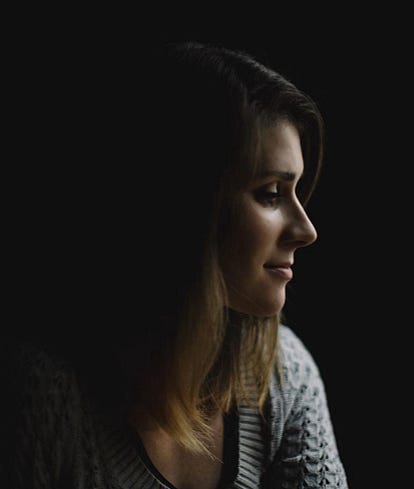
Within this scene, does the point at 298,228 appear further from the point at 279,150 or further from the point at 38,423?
the point at 38,423

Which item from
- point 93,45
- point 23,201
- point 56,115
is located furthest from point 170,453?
point 93,45

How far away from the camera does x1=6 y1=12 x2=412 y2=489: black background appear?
1163mm

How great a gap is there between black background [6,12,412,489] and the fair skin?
12.1 inches

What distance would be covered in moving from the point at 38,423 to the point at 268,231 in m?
0.47

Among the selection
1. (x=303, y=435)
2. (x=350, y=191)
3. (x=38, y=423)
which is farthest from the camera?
(x=350, y=191)

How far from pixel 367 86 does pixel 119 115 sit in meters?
0.55

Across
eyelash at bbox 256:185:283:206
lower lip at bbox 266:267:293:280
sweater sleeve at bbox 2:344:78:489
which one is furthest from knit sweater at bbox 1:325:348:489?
eyelash at bbox 256:185:283:206

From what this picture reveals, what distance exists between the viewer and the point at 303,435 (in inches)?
44.0

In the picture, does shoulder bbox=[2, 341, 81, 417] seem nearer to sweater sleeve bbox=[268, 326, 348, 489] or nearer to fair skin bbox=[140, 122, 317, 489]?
fair skin bbox=[140, 122, 317, 489]

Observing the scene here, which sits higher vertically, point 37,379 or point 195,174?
point 195,174

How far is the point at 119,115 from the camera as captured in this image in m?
0.98

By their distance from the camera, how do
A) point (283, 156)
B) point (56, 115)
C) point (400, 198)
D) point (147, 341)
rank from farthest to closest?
point (400, 198)
point (56, 115)
point (147, 341)
point (283, 156)

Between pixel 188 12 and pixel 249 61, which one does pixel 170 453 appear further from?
pixel 188 12

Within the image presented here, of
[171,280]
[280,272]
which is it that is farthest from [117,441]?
[280,272]
